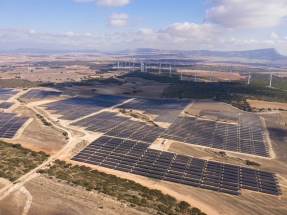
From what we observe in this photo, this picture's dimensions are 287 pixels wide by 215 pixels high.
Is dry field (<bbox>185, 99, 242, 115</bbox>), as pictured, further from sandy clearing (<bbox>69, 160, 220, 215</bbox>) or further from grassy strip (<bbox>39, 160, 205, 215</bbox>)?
grassy strip (<bbox>39, 160, 205, 215</bbox>)

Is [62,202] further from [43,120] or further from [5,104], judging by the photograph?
[5,104]

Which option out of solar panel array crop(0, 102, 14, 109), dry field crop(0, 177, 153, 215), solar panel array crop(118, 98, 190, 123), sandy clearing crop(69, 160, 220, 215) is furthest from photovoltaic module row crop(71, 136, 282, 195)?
solar panel array crop(0, 102, 14, 109)

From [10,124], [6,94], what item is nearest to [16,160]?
[10,124]

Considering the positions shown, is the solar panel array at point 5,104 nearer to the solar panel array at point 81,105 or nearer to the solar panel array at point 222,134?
the solar panel array at point 81,105


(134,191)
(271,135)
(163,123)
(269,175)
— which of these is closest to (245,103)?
(271,135)

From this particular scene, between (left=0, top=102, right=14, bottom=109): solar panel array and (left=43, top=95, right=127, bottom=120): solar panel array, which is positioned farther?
(left=0, top=102, right=14, bottom=109): solar panel array

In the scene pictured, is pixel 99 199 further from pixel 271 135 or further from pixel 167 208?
pixel 271 135
